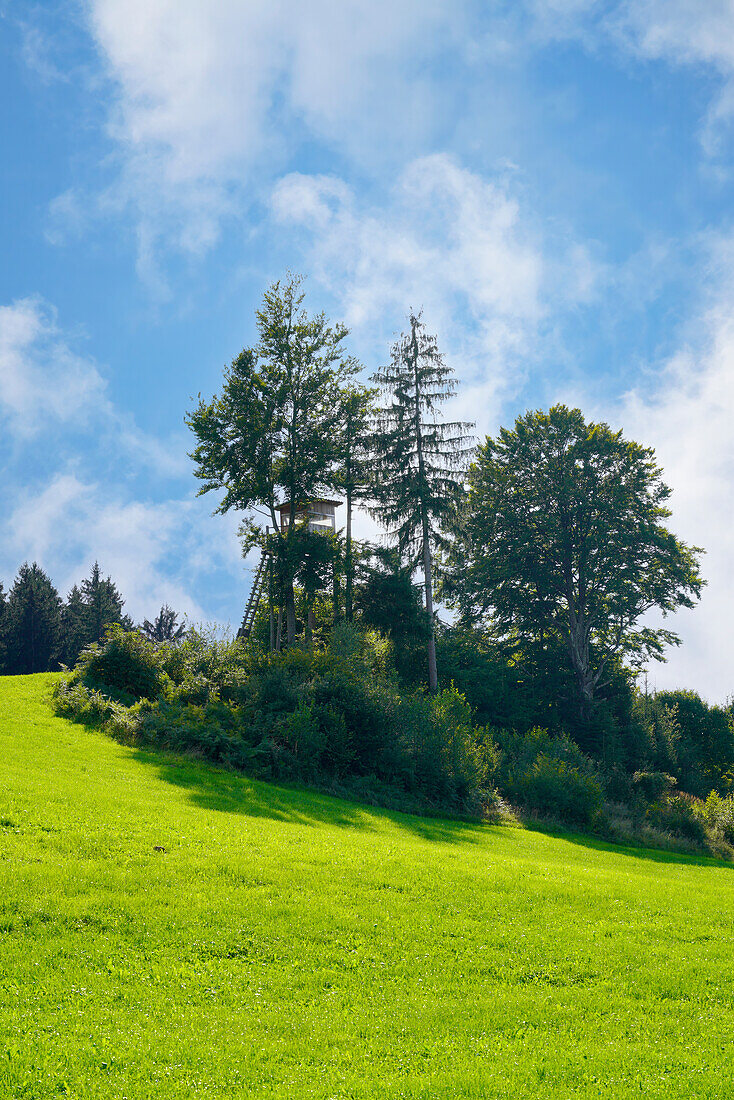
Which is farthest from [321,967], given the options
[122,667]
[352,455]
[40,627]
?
[40,627]

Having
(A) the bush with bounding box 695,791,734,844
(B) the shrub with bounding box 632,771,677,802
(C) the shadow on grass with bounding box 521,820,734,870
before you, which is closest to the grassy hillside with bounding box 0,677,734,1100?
(C) the shadow on grass with bounding box 521,820,734,870

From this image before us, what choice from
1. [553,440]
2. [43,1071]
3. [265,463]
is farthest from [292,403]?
[43,1071]

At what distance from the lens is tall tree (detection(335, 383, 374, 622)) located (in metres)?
41.2

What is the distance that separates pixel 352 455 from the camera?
44.6m

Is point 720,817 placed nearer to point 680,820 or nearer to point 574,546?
point 680,820

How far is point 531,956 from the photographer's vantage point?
9961 mm

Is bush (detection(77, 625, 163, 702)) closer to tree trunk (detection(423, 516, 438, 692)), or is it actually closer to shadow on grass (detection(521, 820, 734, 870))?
tree trunk (detection(423, 516, 438, 692))

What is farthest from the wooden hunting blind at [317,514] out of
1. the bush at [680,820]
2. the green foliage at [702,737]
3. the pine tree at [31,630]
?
the pine tree at [31,630]

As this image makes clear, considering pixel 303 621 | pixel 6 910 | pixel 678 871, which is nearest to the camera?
pixel 6 910

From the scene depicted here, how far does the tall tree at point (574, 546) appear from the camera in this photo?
47.7 metres

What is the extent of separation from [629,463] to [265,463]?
1037 inches

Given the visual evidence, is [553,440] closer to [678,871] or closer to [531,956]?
[678,871]

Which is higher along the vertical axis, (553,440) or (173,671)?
(553,440)

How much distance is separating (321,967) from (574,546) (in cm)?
4292
